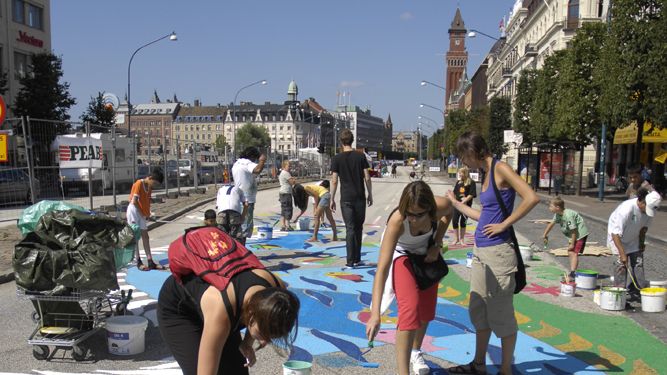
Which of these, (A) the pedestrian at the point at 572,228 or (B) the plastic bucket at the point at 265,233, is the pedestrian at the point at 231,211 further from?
(A) the pedestrian at the point at 572,228

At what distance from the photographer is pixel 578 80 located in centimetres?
2958

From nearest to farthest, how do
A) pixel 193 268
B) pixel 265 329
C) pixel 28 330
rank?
pixel 265 329, pixel 193 268, pixel 28 330

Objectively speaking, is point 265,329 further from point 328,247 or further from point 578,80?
point 578,80

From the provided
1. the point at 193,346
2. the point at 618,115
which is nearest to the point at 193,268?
the point at 193,346

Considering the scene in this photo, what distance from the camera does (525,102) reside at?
4194cm

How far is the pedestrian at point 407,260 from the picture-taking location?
161 inches

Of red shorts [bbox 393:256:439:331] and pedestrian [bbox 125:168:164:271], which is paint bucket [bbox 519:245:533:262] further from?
red shorts [bbox 393:256:439:331]

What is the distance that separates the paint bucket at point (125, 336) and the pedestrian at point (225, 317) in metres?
2.27

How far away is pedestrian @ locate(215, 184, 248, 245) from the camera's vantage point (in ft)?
27.9

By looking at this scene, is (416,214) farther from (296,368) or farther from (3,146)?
(3,146)

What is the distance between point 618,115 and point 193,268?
23351 mm

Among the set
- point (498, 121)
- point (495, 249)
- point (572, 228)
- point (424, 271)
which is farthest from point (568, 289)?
point (498, 121)

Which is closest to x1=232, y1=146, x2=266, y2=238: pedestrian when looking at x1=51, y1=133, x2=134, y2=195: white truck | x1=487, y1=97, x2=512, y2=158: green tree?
x1=51, y1=133, x2=134, y2=195: white truck

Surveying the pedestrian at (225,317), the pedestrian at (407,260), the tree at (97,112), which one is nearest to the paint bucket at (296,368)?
the pedestrian at (407,260)
